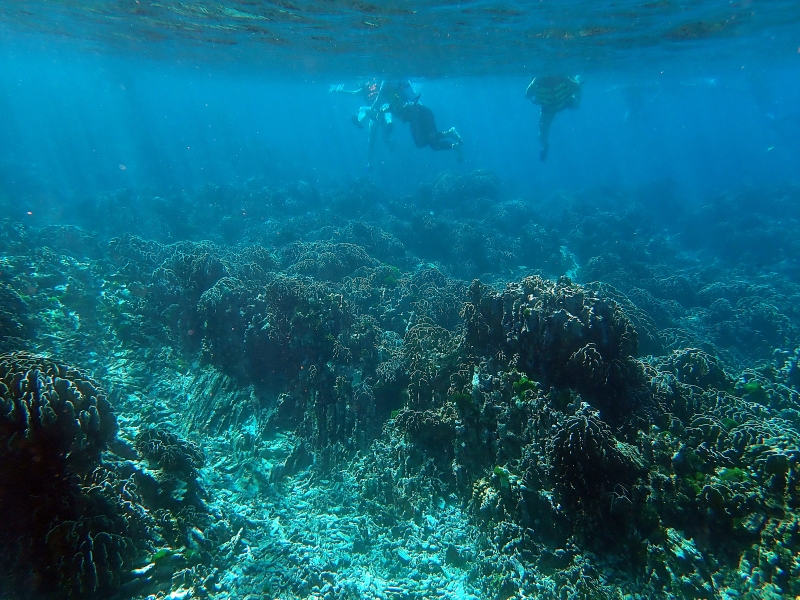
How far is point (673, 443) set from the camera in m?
4.54

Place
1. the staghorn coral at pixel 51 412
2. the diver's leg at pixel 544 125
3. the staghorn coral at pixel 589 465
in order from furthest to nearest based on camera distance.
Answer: the diver's leg at pixel 544 125, the staghorn coral at pixel 589 465, the staghorn coral at pixel 51 412

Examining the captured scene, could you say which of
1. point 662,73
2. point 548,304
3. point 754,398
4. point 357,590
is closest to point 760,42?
point 662,73

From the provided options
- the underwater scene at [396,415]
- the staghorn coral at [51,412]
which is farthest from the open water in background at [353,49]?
the staghorn coral at [51,412]

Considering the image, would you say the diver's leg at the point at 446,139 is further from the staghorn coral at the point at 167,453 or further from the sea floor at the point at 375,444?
the staghorn coral at the point at 167,453

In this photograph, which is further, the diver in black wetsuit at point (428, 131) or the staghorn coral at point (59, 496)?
the diver in black wetsuit at point (428, 131)

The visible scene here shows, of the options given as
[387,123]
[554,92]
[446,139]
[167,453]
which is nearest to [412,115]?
[446,139]

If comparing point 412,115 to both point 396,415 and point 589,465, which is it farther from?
point 589,465

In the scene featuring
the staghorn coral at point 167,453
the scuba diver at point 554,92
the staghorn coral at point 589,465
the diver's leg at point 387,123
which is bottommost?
the staghorn coral at point 167,453

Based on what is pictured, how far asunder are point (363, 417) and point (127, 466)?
3.54 m

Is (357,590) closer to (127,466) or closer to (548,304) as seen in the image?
(127,466)

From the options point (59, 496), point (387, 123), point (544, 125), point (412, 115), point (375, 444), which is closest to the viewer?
point (59, 496)

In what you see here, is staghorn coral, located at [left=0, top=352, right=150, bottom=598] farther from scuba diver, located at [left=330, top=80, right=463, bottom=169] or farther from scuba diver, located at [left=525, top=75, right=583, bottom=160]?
scuba diver, located at [left=525, top=75, right=583, bottom=160]

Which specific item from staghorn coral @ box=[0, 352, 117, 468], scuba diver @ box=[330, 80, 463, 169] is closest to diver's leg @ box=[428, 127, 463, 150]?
scuba diver @ box=[330, 80, 463, 169]

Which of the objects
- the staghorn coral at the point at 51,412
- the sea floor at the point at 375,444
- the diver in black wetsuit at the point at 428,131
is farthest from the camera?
the diver in black wetsuit at the point at 428,131
